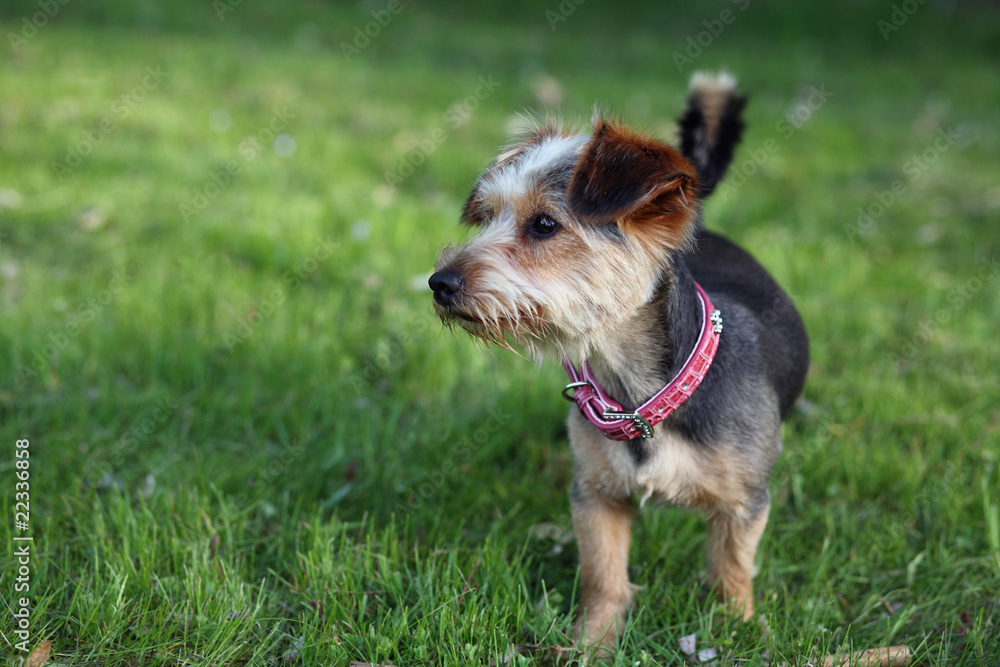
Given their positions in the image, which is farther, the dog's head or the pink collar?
the pink collar

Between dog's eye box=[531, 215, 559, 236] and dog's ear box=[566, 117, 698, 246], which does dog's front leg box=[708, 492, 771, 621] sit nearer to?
dog's ear box=[566, 117, 698, 246]

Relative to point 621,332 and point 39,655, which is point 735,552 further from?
point 39,655

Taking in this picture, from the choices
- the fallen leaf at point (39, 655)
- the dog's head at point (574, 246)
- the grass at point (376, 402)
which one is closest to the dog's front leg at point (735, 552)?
the grass at point (376, 402)

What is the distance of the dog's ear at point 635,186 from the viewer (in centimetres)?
232

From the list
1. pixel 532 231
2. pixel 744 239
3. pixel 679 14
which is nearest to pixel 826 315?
pixel 744 239

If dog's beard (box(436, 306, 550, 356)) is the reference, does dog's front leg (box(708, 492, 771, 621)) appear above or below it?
below

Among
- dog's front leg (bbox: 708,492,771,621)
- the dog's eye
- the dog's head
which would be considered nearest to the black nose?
the dog's head

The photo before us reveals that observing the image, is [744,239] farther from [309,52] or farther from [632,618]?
[309,52]

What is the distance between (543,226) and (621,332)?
1.38 ft

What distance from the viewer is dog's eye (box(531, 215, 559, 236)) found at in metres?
2.49

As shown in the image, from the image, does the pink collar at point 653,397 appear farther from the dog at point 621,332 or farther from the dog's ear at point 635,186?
the dog's ear at point 635,186

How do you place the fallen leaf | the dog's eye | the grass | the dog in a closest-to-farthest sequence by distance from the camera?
the fallen leaf
the dog
the dog's eye
the grass

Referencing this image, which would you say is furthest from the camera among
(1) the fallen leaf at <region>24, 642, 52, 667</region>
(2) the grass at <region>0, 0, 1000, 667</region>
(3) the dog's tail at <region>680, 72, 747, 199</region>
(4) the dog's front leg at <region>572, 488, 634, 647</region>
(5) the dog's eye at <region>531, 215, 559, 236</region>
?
(3) the dog's tail at <region>680, 72, 747, 199</region>

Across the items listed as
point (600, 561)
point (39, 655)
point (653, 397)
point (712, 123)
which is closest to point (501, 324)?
point (653, 397)
